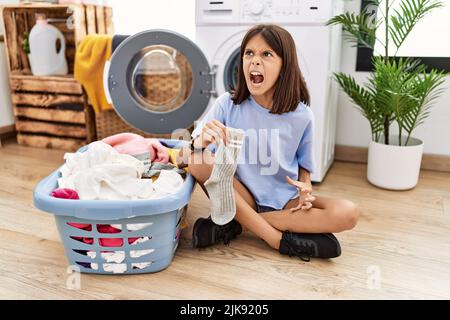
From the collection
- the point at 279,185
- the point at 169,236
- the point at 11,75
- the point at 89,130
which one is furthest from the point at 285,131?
the point at 11,75

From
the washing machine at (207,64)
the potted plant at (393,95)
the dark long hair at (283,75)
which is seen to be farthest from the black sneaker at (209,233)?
the potted plant at (393,95)

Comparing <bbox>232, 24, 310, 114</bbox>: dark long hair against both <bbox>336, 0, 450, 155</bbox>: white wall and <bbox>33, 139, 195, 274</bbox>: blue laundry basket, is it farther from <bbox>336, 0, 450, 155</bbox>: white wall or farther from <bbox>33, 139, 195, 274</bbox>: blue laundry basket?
<bbox>336, 0, 450, 155</bbox>: white wall

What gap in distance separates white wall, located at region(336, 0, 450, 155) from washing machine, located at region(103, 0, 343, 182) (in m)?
0.15

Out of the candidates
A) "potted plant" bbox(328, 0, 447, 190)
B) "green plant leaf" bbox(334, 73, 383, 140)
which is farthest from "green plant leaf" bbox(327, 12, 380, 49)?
"green plant leaf" bbox(334, 73, 383, 140)

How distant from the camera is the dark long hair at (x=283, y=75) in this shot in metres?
1.21

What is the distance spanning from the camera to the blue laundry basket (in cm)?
104

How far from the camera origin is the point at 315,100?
176cm

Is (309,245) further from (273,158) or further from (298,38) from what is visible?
(298,38)

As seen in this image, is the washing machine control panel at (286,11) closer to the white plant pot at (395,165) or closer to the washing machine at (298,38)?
the washing machine at (298,38)

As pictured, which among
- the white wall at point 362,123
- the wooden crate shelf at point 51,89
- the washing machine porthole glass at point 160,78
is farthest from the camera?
the wooden crate shelf at point 51,89

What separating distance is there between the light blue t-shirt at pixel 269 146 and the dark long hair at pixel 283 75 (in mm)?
29
